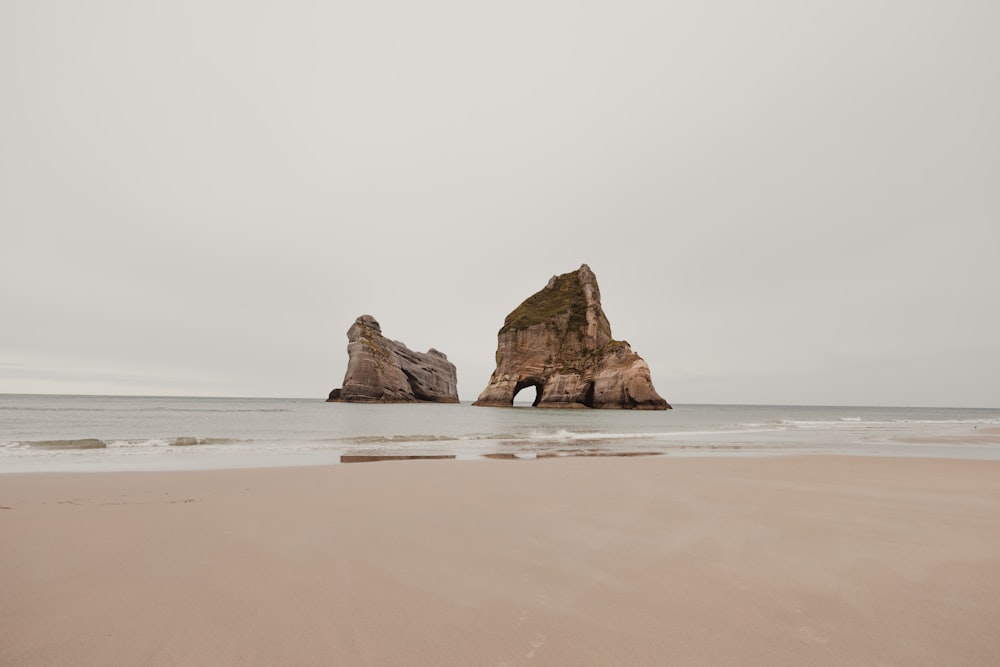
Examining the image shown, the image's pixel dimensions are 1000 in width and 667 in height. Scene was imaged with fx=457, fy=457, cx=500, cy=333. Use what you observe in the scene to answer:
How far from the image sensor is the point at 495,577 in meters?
4.17

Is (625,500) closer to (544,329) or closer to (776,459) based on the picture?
(776,459)

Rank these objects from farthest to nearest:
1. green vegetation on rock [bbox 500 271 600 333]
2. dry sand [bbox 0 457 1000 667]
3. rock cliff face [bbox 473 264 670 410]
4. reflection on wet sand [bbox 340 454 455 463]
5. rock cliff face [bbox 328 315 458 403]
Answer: rock cliff face [bbox 328 315 458 403] < green vegetation on rock [bbox 500 271 600 333] < rock cliff face [bbox 473 264 670 410] < reflection on wet sand [bbox 340 454 455 463] < dry sand [bbox 0 457 1000 667]

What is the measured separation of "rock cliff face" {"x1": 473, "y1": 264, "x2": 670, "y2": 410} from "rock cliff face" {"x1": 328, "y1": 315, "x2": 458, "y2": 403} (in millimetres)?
21160

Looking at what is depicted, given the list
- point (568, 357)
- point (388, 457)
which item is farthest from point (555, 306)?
point (388, 457)

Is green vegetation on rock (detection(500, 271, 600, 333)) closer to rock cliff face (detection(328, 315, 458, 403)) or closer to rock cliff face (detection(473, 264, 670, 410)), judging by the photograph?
rock cliff face (detection(473, 264, 670, 410))

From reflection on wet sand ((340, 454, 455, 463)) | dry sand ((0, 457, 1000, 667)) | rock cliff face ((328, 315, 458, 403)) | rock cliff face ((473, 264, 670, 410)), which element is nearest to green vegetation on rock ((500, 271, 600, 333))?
rock cliff face ((473, 264, 670, 410))

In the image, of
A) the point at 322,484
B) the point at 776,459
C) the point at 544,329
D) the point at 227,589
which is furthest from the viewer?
the point at 544,329

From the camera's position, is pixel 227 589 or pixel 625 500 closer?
pixel 227 589

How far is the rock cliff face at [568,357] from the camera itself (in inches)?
2719

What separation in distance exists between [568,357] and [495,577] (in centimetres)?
7509

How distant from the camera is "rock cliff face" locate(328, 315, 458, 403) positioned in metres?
90.4

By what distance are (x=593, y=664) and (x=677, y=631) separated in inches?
30.7

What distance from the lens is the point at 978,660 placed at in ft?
9.20

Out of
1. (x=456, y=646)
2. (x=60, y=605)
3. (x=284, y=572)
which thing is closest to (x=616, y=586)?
(x=456, y=646)
